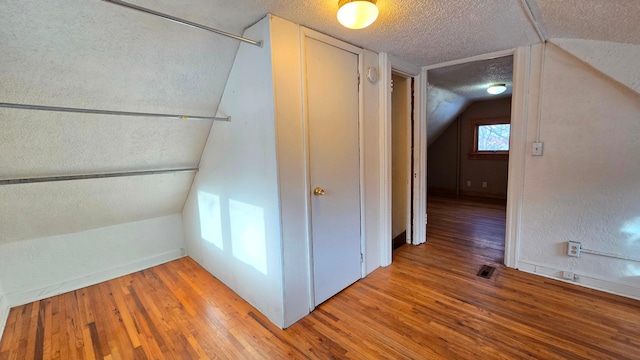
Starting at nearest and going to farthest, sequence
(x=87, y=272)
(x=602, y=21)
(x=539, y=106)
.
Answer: (x=602, y=21) → (x=539, y=106) → (x=87, y=272)

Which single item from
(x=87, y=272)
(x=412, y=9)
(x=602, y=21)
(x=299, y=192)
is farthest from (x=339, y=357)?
(x=602, y=21)

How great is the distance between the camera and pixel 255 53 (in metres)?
1.79

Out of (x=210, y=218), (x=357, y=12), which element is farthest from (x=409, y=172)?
(x=210, y=218)

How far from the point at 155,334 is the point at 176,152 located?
4.77 ft

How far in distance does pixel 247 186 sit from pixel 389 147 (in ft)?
4.72

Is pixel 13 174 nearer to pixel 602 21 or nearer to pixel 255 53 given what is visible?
pixel 255 53

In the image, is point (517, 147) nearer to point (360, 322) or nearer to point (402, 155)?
point (402, 155)

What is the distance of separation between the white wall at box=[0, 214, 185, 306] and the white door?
1977mm

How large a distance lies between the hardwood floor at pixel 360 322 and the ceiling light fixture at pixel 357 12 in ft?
6.32

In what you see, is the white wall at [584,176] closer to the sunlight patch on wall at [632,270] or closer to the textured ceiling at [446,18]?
the sunlight patch on wall at [632,270]

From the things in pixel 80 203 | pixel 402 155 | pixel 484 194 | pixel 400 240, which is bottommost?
pixel 400 240

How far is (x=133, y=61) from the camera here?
5.55 ft

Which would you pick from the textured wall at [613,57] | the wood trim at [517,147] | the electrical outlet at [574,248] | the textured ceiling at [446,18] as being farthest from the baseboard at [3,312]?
the textured wall at [613,57]

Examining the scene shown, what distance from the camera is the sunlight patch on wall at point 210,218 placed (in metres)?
2.49
